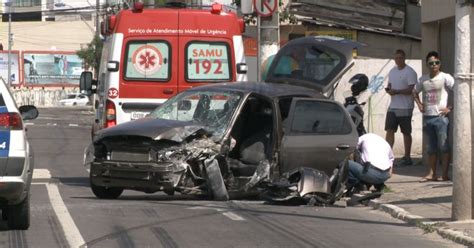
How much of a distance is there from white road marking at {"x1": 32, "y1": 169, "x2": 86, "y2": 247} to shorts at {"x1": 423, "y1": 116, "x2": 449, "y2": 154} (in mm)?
5665

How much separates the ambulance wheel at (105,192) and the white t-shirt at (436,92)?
16.3ft

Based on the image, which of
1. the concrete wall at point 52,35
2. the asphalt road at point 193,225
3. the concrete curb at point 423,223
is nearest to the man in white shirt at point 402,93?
the concrete curb at point 423,223

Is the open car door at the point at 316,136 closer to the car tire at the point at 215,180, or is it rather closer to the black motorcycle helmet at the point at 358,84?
the car tire at the point at 215,180

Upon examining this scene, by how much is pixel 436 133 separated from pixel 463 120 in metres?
4.11

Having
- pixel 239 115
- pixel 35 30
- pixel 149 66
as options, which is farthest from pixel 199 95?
pixel 35 30

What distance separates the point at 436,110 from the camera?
1455 cm

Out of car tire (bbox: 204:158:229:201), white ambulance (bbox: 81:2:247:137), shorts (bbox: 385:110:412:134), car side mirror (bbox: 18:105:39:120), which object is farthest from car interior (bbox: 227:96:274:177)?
shorts (bbox: 385:110:412:134)

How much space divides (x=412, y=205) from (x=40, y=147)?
16.4 meters

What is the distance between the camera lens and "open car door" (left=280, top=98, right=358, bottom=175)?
1303 centimetres

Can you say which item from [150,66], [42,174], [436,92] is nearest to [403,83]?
[436,92]

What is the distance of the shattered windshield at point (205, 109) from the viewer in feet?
42.7

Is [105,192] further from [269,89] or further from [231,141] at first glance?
[269,89]

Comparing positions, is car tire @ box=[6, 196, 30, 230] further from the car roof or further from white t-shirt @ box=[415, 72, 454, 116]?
white t-shirt @ box=[415, 72, 454, 116]

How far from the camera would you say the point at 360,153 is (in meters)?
13.5
